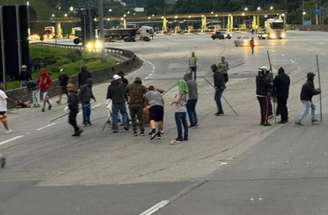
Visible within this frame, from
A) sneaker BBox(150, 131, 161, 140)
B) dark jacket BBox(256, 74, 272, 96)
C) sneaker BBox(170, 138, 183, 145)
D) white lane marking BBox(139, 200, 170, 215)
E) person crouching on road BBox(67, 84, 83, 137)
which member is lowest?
sneaker BBox(170, 138, 183, 145)

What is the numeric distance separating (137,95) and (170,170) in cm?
580

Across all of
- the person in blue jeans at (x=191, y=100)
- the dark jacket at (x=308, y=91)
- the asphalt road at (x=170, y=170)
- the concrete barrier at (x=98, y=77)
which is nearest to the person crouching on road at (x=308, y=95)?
the dark jacket at (x=308, y=91)

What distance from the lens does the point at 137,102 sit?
65.7 ft

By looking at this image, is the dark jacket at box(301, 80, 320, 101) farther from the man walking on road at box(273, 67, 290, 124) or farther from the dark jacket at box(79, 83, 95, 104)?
the dark jacket at box(79, 83, 95, 104)

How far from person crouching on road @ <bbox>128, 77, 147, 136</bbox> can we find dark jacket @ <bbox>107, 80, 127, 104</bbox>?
21.9 inches

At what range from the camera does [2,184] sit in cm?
1403

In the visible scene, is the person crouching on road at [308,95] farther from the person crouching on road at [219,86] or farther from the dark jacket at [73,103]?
the dark jacket at [73,103]

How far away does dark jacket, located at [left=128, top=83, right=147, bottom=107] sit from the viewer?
20.0 metres

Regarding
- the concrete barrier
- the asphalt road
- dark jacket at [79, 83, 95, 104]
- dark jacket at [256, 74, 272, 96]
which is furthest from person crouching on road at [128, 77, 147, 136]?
the concrete barrier

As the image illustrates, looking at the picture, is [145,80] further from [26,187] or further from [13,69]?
[26,187]

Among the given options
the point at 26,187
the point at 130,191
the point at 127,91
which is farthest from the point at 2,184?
the point at 127,91

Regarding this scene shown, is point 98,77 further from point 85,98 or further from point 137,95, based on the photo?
point 137,95

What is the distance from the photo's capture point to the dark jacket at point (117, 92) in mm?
20656

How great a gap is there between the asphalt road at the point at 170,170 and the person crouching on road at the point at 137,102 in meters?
0.55
